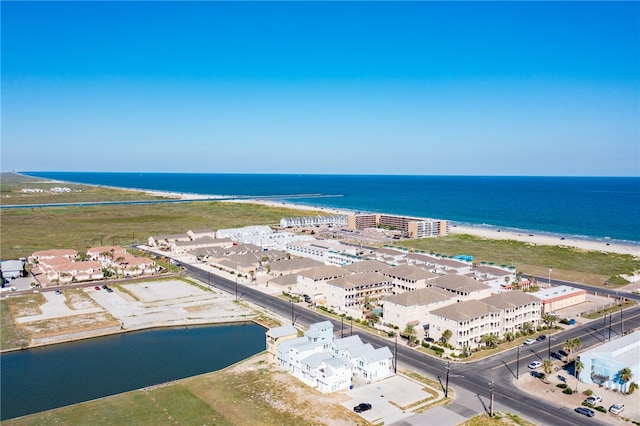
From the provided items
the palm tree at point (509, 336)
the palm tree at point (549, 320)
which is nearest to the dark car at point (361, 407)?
the palm tree at point (509, 336)

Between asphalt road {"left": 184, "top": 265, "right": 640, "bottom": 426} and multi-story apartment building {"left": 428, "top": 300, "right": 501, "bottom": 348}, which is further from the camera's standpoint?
multi-story apartment building {"left": 428, "top": 300, "right": 501, "bottom": 348}

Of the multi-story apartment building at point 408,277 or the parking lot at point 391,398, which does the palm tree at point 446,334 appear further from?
the multi-story apartment building at point 408,277

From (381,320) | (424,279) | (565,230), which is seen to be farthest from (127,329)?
(565,230)

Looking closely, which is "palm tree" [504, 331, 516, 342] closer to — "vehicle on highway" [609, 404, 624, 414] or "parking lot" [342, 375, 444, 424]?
"vehicle on highway" [609, 404, 624, 414]

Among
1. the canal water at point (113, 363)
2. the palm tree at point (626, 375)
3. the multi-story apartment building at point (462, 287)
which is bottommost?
the canal water at point (113, 363)

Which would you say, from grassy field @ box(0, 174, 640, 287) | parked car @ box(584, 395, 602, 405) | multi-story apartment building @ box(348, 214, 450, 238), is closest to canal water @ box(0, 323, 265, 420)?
parked car @ box(584, 395, 602, 405)

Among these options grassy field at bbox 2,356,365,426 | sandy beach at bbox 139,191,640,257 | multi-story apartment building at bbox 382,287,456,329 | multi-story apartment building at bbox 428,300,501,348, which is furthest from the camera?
sandy beach at bbox 139,191,640,257
